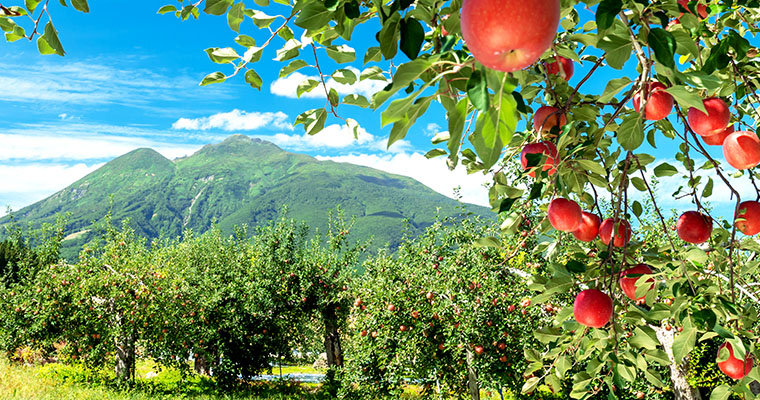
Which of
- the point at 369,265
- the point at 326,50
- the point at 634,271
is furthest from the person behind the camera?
the point at 369,265

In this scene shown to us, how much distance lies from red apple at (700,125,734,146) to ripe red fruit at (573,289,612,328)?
54cm

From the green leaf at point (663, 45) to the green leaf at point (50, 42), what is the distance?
1.49 meters

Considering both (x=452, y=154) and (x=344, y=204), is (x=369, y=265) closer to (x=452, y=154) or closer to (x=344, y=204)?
(x=452, y=154)

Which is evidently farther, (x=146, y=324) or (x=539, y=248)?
(x=146, y=324)

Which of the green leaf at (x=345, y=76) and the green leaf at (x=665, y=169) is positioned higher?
the green leaf at (x=345, y=76)

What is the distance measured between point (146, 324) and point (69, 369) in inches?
123

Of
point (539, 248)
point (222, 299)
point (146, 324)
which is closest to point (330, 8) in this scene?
point (539, 248)

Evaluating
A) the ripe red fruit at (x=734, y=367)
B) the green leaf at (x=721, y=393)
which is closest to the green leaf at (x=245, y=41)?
the ripe red fruit at (x=734, y=367)

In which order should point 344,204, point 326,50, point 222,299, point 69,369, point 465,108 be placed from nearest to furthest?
point 465,108 → point 326,50 → point 69,369 → point 222,299 → point 344,204

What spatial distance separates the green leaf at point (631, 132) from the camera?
3.65 ft

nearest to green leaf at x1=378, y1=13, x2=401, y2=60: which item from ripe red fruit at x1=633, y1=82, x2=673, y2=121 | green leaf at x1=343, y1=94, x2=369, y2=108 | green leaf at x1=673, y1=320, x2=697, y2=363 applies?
green leaf at x1=343, y1=94, x2=369, y2=108

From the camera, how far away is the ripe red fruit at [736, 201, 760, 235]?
1.48 meters

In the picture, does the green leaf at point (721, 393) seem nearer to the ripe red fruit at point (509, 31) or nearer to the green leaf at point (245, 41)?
the ripe red fruit at point (509, 31)

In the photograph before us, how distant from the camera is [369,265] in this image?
9680 millimetres
